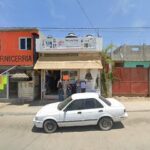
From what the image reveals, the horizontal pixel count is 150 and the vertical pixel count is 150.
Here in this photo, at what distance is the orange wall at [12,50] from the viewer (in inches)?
966

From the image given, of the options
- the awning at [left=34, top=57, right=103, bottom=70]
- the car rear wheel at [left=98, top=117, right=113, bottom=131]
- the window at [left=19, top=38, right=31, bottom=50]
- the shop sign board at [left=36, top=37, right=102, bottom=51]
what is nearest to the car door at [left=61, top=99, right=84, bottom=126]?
the car rear wheel at [left=98, top=117, right=113, bottom=131]

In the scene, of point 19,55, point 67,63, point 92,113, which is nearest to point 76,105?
point 92,113

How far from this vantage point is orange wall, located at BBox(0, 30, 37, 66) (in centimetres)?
2453

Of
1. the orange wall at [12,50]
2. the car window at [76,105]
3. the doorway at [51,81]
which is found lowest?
the car window at [76,105]

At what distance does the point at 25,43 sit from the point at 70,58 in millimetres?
3677

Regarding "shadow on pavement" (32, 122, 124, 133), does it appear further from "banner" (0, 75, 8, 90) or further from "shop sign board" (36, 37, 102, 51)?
"shop sign board" (36, 37, 102, 51)

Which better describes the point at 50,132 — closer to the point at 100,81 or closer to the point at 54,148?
the point at 54,148

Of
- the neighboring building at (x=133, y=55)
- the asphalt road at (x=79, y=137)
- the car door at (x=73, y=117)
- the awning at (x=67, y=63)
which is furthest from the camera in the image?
the neighboring building at (x=133, y=55)

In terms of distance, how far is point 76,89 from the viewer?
23.7 m

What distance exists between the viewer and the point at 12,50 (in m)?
24.7

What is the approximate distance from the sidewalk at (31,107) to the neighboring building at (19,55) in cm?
159

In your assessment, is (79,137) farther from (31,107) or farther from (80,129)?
(31,107)

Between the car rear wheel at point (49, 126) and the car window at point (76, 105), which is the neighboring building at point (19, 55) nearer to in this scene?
the car rear wheel at point (49, 126)

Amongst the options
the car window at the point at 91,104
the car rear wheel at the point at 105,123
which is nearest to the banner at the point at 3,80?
the car window at the point at 91,104
